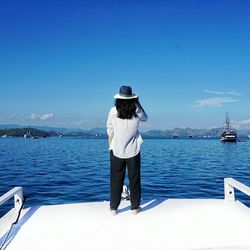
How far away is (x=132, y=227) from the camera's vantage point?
13.5ft

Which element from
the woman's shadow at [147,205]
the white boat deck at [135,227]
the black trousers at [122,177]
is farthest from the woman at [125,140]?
the white boat deck at [135,227]

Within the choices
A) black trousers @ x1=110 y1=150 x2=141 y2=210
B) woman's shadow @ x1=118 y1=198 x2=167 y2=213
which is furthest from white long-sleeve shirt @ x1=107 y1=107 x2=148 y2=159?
woman's shadow @ x1=118 y1=198 x2=167 y2=213

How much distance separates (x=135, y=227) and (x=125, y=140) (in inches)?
49.1

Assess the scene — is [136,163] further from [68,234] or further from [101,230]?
[68,234]

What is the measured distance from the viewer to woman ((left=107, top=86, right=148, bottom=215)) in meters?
4.44

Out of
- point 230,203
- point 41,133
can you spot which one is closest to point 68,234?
point 230,203

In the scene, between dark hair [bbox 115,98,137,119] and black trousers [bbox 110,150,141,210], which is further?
black trousers [bbox 110,150,141,210]

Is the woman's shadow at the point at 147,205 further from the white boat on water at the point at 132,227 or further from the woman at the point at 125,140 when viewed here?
the woman at the point at 125,140

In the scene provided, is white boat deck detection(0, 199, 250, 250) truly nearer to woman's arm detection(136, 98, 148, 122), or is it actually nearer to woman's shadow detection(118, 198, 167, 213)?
woman's shadow detection(118, 198, 167, 213)

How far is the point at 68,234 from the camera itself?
3.88 meters

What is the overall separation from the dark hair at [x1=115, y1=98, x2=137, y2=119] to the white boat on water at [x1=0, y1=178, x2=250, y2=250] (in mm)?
1516

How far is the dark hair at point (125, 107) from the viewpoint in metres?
4.43

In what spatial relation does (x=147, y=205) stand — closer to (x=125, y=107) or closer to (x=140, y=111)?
(x=140, y=111)

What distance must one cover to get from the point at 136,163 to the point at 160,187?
9.78 metres
